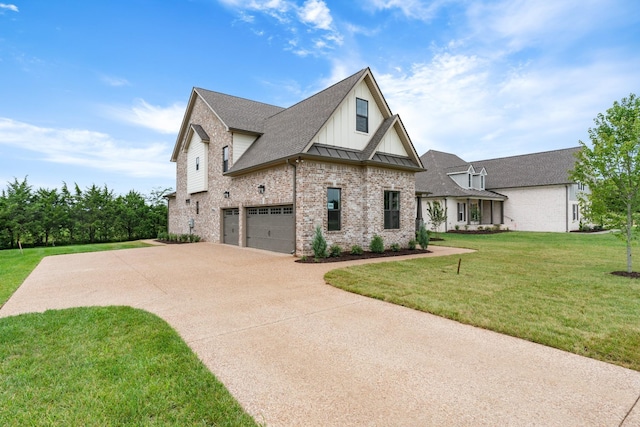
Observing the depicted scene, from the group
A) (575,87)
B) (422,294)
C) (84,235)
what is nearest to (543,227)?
(575,87)

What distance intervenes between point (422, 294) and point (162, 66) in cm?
1817

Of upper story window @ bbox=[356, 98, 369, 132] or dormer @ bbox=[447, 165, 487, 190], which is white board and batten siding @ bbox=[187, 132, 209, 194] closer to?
upper story window @ bbox=[356, 98, 369, 132]

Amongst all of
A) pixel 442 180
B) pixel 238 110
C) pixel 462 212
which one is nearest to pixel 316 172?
pixel 238 110

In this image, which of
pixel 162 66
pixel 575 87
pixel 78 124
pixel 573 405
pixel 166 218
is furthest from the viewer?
pixel 166 218

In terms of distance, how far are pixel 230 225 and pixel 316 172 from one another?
304 inches

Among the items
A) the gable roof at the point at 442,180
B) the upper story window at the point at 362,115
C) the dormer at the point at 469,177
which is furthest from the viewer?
the dormer at the point at 469,177

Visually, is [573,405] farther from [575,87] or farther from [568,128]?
[568,128]

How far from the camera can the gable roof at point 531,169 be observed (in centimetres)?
2650

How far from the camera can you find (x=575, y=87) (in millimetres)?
14492

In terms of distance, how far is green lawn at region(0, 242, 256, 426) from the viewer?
2.55 metres

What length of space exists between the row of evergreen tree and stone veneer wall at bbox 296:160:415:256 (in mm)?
19761

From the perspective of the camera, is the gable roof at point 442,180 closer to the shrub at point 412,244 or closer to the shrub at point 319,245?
the shrub at point 412,244

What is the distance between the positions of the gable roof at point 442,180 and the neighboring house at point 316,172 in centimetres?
1186

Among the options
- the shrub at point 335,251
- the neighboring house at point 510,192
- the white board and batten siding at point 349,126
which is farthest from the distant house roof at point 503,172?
the shrub at point 335,251
